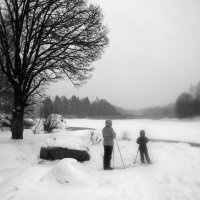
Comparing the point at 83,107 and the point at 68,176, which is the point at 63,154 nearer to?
the point at 68,176

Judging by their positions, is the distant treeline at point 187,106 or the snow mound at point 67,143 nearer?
the snow mound at point 67,143

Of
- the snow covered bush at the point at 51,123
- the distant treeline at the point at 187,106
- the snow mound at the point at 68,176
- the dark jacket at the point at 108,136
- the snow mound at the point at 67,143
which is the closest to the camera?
the snow mound at the point at 68,176

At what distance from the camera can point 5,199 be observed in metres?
5.20

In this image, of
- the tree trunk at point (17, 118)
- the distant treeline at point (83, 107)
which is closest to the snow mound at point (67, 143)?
the tree trunk at point (17, 118)

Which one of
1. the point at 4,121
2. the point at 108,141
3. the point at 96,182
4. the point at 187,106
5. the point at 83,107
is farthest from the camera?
the point at 83,107

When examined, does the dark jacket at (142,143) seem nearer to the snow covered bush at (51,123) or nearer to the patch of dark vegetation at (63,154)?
the patch of dark vegetation at (63,154)

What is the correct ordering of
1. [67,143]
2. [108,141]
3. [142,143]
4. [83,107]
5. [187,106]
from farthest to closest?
1. [83,107]
2. [187,106]
3. [67,143]
4. [142,143]
5. [108,141]

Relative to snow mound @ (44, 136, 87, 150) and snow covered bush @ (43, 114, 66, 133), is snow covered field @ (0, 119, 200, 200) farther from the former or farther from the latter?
snow covered bush @ (43, 114, 66, 133)

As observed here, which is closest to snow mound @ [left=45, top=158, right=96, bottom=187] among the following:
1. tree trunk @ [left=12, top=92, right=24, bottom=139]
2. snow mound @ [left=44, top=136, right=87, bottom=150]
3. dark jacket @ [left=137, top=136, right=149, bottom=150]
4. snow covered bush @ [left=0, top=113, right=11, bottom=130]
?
snow mound @ [left=44, top=136, right=87, bottom=150]

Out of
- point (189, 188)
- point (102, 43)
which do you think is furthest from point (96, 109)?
point (189, 188)

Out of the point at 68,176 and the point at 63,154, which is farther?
the point at 63,154

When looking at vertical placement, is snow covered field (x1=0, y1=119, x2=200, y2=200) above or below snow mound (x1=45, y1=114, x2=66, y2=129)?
below

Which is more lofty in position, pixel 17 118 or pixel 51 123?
pixel 17 118

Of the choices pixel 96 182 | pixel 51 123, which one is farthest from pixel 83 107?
pixel 96 182
